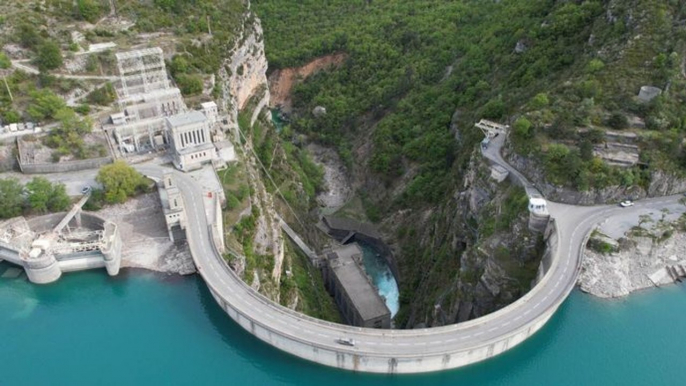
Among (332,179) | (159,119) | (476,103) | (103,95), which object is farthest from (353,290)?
(103,95)

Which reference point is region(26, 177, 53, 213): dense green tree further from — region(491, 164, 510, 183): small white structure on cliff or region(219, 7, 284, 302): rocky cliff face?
region(491, 164, 510, 183): small white structure on cliff

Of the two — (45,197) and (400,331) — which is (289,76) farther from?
(400,331)

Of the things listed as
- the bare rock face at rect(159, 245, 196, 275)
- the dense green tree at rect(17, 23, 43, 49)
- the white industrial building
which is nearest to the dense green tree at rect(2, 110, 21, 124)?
the white industrial building

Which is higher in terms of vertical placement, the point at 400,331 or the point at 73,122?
the point at 73,122

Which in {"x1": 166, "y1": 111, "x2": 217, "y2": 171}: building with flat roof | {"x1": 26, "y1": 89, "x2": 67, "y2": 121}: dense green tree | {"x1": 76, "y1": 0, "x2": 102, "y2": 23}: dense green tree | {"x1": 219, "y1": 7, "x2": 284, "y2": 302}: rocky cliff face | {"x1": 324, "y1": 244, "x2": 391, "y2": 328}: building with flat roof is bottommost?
{"x1": 324, "y1": 244, "x2": 391, "y2": 328}: building with flat roof

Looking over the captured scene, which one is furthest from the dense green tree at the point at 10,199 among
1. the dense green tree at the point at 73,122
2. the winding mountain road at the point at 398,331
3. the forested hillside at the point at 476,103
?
the forested hillside at the point at 476,103

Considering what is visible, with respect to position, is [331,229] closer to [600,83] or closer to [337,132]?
[337,132]
